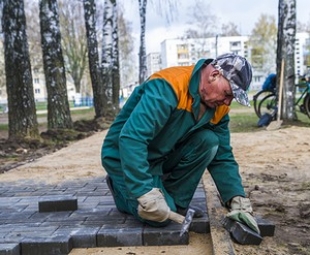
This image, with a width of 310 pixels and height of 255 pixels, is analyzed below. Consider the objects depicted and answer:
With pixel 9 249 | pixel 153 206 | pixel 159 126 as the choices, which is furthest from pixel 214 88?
pixel 9 249

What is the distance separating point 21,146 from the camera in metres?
7.97

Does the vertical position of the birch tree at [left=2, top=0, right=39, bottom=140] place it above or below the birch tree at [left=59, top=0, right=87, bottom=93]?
below

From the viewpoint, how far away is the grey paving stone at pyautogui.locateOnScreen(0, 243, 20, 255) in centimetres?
251

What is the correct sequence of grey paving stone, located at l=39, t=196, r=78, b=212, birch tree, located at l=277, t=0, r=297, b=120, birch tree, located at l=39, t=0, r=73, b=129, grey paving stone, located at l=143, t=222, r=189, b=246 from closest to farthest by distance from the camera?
grey paving stone, located at l=143, t=222, r=189, b=246 → grey paving stone, located at l=39, t=196, r=78, b=212 → birch tree, located at l=277, t=0, r=297, b=120 → birch tree, located at l=39, t=0, r=73, b=129

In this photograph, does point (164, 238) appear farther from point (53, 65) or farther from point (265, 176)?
point (53, 65)

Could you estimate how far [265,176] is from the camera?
4750mm

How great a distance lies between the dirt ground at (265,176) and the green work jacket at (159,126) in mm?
422

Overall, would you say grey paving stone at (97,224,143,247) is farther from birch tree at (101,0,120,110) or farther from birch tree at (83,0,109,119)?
birch tree at (101,0,120,110)

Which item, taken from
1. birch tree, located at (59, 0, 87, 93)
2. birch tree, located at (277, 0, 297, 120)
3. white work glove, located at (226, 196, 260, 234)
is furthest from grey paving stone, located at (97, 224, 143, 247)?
birch tree, located at (59, 0, 87, 93)

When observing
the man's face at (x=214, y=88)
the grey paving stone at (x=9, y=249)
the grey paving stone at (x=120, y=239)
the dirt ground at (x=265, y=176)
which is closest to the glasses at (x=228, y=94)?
the man's face at (x=214, y=88)

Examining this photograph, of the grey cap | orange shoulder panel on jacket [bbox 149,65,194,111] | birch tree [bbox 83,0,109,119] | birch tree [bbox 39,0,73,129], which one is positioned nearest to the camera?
the grey cap

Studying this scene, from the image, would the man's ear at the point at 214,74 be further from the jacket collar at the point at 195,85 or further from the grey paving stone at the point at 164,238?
the grey paving stone at the point at 164,238

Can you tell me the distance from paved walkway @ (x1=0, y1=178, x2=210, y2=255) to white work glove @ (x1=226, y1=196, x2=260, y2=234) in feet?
0.62

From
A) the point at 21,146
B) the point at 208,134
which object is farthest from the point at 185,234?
the point at 21,146
